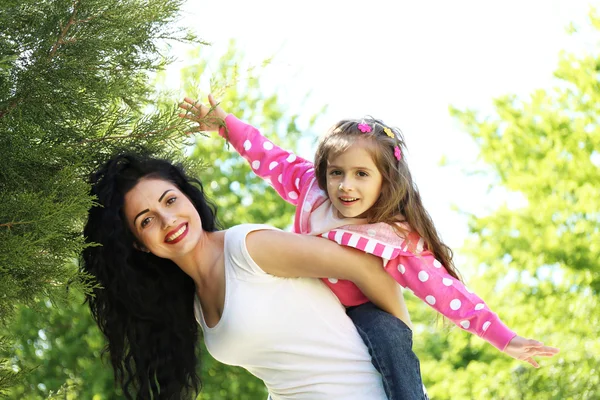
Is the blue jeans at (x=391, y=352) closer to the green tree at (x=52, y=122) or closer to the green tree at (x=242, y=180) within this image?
the green tree at (x=52, y=122)

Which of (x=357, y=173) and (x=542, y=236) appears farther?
(x=542, y=236)

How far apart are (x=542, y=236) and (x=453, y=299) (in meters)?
8.37

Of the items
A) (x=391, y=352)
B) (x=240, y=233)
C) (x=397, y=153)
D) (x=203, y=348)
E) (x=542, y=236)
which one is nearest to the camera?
(x=391, y=352)

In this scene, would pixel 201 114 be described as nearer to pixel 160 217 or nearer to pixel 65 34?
pixel 160 217

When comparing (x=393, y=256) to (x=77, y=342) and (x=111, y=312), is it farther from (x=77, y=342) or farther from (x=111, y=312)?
(x=77, y=342)

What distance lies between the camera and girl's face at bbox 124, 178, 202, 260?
Answer: 2.93 metres

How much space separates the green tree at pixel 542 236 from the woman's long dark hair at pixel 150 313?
735 cm

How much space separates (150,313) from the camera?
3.26m

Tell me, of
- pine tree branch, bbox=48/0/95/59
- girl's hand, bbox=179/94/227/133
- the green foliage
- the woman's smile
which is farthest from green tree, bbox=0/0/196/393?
the green foliage

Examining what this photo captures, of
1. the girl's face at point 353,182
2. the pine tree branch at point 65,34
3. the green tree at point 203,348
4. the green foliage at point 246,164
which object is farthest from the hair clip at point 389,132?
the green foliage at point 246,164

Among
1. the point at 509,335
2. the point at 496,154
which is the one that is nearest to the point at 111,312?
the point at 509,335

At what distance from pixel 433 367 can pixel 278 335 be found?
9.50 m

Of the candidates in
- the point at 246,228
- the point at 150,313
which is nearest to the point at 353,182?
the point at 246,228

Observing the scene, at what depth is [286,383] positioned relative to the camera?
3008 millimetres
